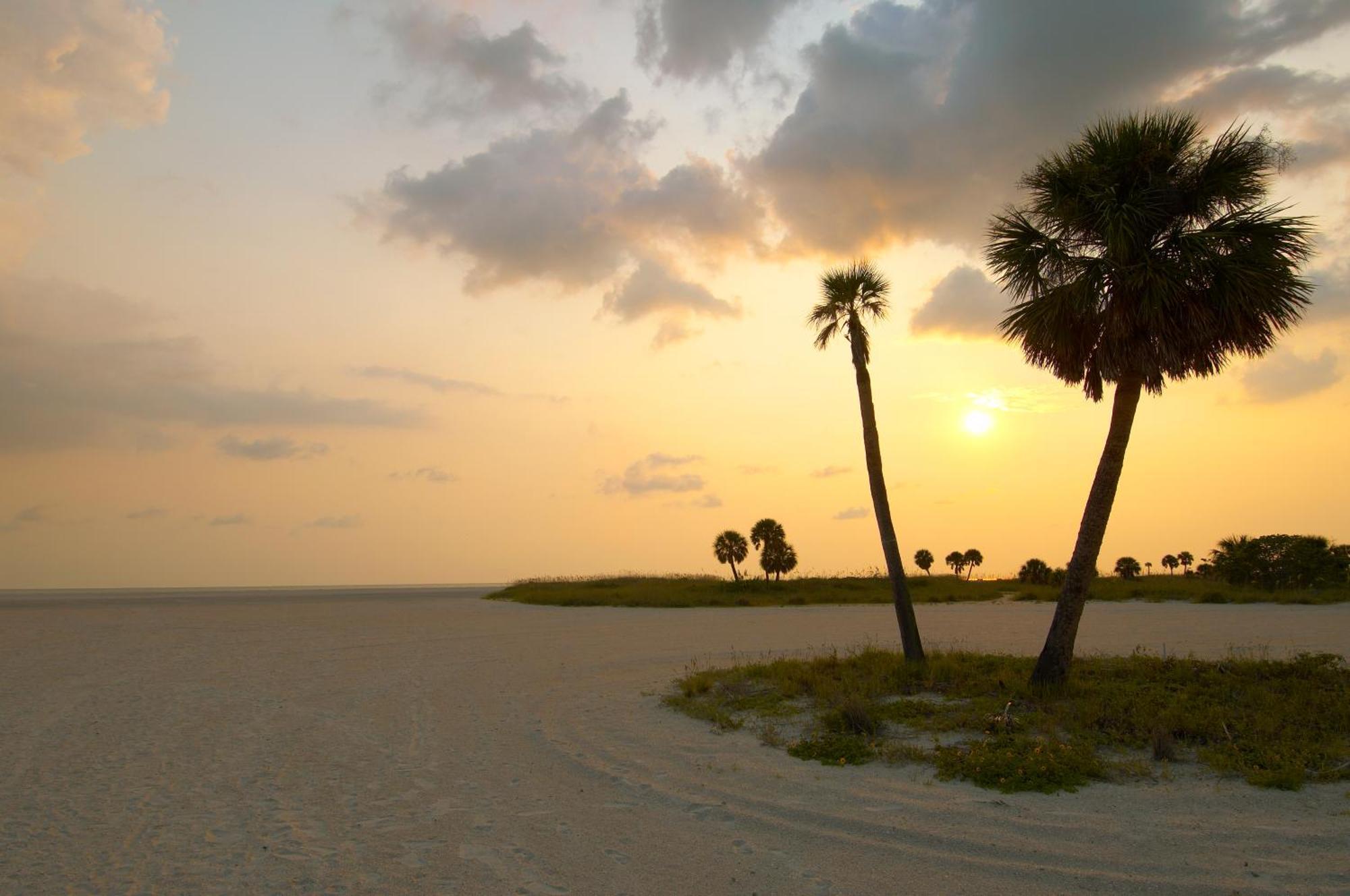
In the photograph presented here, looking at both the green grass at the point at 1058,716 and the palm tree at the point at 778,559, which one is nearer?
the green grass at the point at 1058,716

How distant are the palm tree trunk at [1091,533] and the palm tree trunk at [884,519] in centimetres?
325

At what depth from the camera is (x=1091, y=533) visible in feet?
46.2

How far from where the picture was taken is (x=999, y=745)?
11047mm

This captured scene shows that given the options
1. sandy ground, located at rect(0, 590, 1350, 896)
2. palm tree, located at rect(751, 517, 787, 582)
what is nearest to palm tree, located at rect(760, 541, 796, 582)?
palm tree, located at rect(751, 517, 787, 582)

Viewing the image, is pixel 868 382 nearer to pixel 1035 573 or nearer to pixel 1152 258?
pixel 1152 258

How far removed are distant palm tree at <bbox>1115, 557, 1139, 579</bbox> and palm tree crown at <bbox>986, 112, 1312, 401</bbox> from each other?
58676 millimetres

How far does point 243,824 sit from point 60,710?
9779 millimetres

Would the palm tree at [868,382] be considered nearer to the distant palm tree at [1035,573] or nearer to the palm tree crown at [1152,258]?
the palm tree crown at [1152,258]

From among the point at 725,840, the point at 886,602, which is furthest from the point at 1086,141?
the point at 886,602

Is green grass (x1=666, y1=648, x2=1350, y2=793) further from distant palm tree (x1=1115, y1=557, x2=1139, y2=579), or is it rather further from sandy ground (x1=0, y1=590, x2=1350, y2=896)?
distant palm tree (x1=1115, y1=557, x2=1139, y2=579)

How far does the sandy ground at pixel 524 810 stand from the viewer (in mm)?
7230

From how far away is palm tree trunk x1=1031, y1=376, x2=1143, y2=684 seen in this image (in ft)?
46.1

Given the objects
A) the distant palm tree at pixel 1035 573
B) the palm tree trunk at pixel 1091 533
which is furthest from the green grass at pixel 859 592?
the palm tree trunk at pixel 1091 533

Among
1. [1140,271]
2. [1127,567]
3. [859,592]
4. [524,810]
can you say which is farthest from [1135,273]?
[1127,567]
